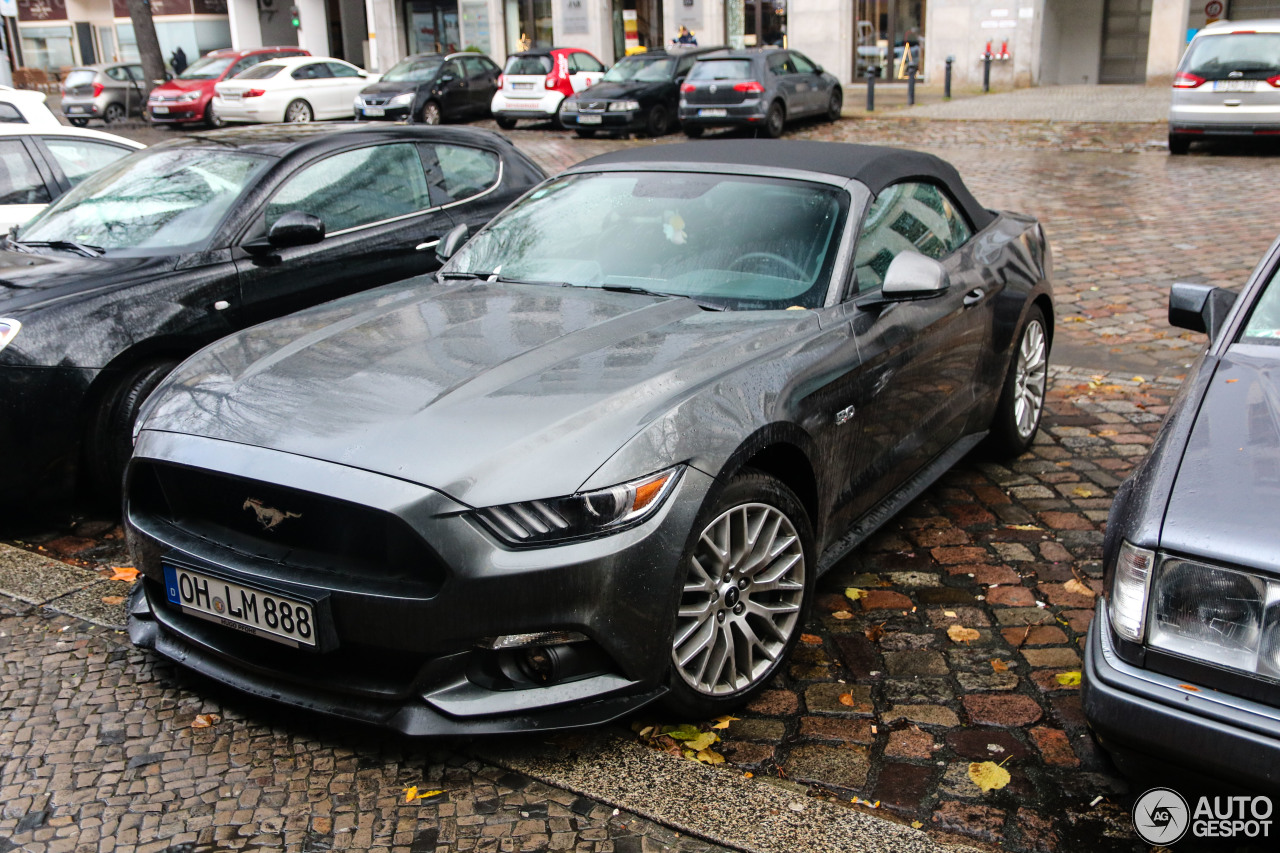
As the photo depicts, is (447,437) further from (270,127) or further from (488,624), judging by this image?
(270,127)

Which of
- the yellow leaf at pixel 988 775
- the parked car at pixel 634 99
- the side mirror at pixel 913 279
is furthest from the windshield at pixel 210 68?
the yellow leaf at pixel 988 775

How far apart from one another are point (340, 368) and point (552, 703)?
1221 mm

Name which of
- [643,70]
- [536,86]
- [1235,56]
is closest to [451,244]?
[1235,56]

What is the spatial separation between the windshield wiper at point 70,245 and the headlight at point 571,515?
352cm

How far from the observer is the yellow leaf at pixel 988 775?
123 inches

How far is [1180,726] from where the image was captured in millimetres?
2482

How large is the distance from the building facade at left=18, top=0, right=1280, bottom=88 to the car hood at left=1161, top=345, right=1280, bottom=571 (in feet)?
80.4

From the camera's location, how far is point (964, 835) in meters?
2.93

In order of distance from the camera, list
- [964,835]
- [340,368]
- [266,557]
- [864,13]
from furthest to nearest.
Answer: [864,13] < [340,368] < [266,557] < [964,835]

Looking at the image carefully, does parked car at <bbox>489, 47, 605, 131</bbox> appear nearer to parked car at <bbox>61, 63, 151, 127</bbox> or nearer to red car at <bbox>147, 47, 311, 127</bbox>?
red car at <bbox>147, 47, 311, 127</bbox>

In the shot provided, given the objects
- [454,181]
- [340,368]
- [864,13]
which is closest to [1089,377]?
[454,181]

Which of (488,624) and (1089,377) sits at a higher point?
(488,624)

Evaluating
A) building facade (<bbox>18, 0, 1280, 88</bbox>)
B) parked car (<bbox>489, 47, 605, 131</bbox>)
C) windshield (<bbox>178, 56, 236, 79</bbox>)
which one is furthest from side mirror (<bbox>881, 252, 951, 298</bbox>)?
windshield (<bbox>178, 56, 236, 79</bbox>)
